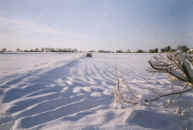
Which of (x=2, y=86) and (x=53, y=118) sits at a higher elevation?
(x=2, y=86)

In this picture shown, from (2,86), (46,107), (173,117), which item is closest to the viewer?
(173,117)

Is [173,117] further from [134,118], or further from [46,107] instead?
[46,107]

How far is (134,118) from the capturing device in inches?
32.2

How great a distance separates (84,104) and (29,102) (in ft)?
2.04

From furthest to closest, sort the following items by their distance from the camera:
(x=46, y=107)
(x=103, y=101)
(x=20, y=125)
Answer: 1. (x=103, y=101)
2. (x=46, y=107)
3. (x=20, y=125)

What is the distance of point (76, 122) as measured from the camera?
783 millimetres

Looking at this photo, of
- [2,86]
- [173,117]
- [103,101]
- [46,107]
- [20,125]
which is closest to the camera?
[20,125]

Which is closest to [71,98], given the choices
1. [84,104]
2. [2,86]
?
[84,104]

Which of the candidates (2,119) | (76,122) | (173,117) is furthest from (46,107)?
(173,117)

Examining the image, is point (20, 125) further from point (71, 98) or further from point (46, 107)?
point (71, 98)

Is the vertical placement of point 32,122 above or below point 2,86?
below

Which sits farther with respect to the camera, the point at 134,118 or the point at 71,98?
the point at 71,98

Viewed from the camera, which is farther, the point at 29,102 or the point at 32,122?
the point at 29,102

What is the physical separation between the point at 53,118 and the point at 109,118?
492 mm
